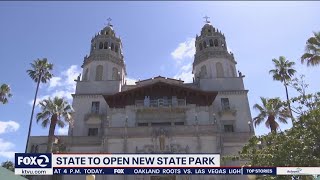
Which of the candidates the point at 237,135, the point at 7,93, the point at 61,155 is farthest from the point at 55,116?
the point at 61,155

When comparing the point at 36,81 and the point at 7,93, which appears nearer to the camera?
the point at 7,93

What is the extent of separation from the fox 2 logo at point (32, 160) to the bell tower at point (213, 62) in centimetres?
3359

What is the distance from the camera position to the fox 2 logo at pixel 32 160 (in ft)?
47.9

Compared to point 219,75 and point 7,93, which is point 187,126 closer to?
point 219,75

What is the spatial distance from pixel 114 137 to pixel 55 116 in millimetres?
7354

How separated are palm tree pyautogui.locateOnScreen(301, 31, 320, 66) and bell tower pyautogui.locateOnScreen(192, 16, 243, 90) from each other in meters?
17.7

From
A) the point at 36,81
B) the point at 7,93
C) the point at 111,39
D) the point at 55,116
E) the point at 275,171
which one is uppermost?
the point at 111,39

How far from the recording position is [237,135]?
128 ft

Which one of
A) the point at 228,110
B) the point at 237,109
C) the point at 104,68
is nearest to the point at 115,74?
the point at 104,68

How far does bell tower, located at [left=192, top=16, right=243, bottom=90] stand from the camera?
46.6 m

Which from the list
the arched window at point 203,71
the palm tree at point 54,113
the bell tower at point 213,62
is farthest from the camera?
the arched window at point 203,71

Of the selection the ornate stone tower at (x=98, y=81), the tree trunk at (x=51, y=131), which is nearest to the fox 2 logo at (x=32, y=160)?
the tree trunk at (x=51, y=131)

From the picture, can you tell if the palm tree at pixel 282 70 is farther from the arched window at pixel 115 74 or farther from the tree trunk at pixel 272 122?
the arched window at pixel 115 74

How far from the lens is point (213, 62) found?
4878 cm
